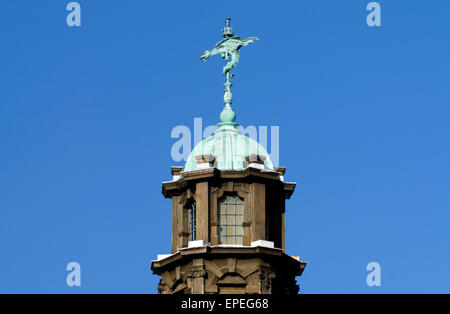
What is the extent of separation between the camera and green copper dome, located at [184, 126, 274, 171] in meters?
130

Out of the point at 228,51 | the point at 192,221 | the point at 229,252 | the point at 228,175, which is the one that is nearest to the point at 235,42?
the point at 228,51

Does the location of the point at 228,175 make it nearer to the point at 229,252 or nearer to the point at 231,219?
the point at 231,219

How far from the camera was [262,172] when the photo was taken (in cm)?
12900

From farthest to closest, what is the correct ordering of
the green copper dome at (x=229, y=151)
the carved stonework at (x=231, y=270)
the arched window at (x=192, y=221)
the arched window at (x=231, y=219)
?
the green copper dome at (x=229, y=151) < the arched window at (x=192, y=221) < the arched window at (x=231, y=219) < the carved stonework at (x=231, y=270)

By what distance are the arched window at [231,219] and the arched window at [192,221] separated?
164 cm

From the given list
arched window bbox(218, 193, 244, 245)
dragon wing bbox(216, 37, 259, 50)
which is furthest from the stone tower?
dragon wing bbox(216, 37, 259, 50)

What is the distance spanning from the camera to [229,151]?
131m

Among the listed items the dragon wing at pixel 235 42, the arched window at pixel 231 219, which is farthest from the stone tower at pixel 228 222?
the dragon wing at pixel 235 42

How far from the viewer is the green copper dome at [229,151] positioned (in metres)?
130

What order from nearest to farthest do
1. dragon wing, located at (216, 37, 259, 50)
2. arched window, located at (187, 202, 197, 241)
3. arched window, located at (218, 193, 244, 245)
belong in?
arched window, located at (218, 193, 244, 245) < arched window, located at (187, 202, 197, 241) < dragon wing, located at (216, 37, 259, 50)

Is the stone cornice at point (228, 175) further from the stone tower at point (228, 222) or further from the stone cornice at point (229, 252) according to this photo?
the stone cornice at point (229, 252)

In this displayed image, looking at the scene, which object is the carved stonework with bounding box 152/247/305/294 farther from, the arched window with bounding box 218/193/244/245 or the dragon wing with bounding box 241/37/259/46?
the dragon wing with bounding box 241/37/259/46

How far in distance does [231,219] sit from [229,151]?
176 inches
